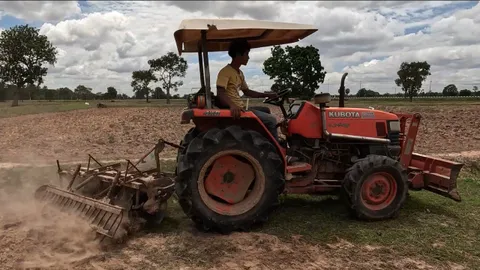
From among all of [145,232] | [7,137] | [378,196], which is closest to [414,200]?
[378,196]

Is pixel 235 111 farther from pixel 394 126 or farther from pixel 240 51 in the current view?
pixel 394 126

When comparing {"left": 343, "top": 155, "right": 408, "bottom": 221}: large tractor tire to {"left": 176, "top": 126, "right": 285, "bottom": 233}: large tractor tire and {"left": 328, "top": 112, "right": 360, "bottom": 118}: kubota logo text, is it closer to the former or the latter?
{"left": 328, "top": 112, "right": 360, "bottom": 118}: kubota logo text

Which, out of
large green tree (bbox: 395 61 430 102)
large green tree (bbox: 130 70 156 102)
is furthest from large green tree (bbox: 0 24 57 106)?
large green tree (bbox: 395 61 430 102)

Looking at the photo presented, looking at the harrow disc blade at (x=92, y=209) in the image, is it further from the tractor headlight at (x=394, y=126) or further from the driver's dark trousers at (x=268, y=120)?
the tractor headlight at (x=394, y=126)

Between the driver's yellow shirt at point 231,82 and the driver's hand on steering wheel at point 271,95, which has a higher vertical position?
the driver's yellow shirt at point 231,82

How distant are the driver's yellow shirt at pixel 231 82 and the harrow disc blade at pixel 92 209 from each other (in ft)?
6.24

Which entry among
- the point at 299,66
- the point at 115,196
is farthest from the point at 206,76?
the point at 299,66

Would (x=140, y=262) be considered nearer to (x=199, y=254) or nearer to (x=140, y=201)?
(x=199, y=254)

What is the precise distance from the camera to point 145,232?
5438mm

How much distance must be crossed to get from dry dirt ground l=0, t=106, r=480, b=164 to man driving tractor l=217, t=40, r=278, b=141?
6716 millimetres

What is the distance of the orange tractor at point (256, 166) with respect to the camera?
537 cm

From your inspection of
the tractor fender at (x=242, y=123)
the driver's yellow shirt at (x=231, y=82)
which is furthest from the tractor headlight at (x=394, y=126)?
the driver's yellow shirt at (x=231, y=82)

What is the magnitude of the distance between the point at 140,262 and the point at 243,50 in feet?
9.56

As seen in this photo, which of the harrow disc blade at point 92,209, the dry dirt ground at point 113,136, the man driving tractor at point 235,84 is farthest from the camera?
the dry dirt ground at point 113,136
